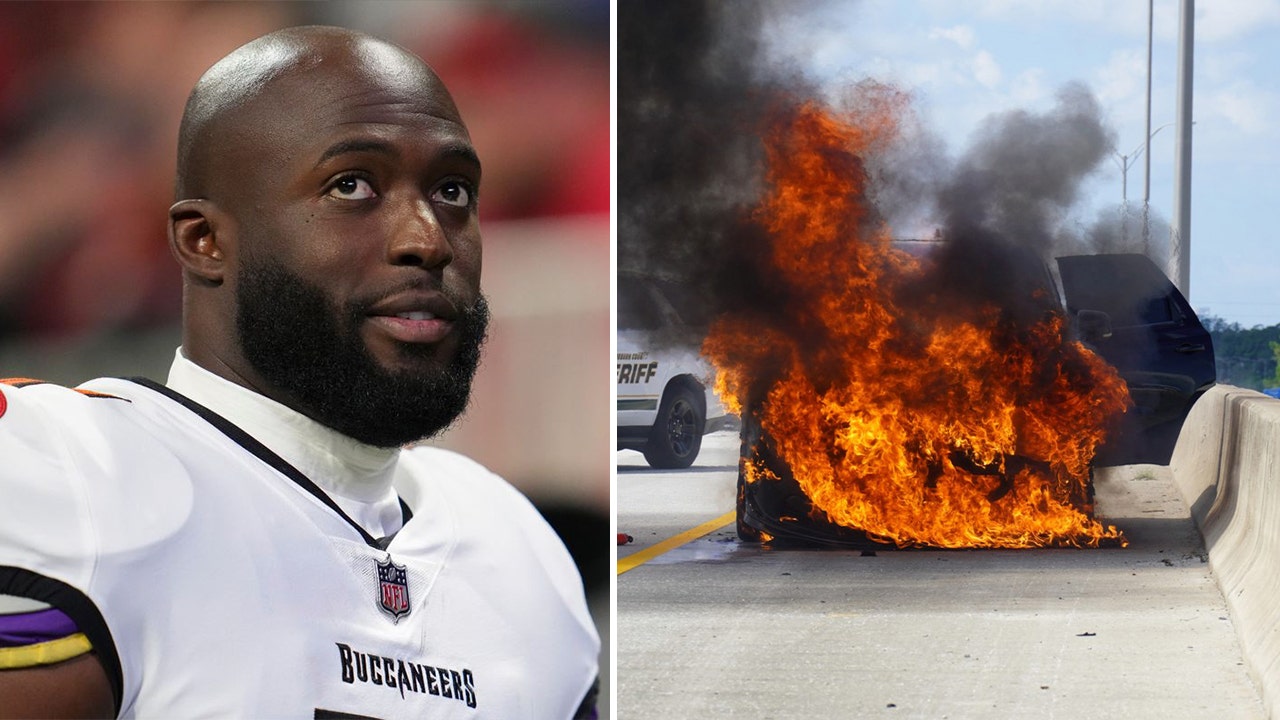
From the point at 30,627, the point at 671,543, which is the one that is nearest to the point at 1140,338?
the point at 671,543

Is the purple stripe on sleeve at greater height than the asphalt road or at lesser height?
greater

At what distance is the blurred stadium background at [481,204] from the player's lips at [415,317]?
0.40 m

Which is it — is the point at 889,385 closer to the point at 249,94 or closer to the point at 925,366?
the point at 925,366

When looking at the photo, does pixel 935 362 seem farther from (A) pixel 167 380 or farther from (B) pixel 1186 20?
(A) pixel 167 380

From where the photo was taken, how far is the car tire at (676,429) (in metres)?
8.62

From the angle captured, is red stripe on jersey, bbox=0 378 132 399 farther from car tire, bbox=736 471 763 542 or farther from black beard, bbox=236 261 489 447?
car tire, bbox=736 471 763 542

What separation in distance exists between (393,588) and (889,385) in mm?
6746

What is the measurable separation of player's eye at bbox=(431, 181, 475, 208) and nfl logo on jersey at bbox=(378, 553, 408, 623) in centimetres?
53

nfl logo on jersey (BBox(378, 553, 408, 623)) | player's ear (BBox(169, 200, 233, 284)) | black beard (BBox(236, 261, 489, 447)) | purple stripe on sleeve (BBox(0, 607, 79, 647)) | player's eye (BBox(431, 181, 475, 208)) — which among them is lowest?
nfl logo on jersey (BBox(378, 553, 408, 623))

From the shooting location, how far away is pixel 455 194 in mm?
2133

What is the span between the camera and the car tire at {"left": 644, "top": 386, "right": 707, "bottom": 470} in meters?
8.62

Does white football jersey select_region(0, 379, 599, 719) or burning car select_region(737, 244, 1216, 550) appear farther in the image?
burning car select_region(737, 244, 1216, 550)

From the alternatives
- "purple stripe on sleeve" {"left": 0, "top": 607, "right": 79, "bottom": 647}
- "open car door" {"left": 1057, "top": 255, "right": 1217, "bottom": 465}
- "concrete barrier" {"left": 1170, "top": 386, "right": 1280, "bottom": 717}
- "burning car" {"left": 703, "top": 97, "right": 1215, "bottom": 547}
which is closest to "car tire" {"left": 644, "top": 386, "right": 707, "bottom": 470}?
"burning car" {"left": 703, "top": 97, "right": 1215, "bottom": 547}

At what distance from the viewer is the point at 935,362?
866 cm
